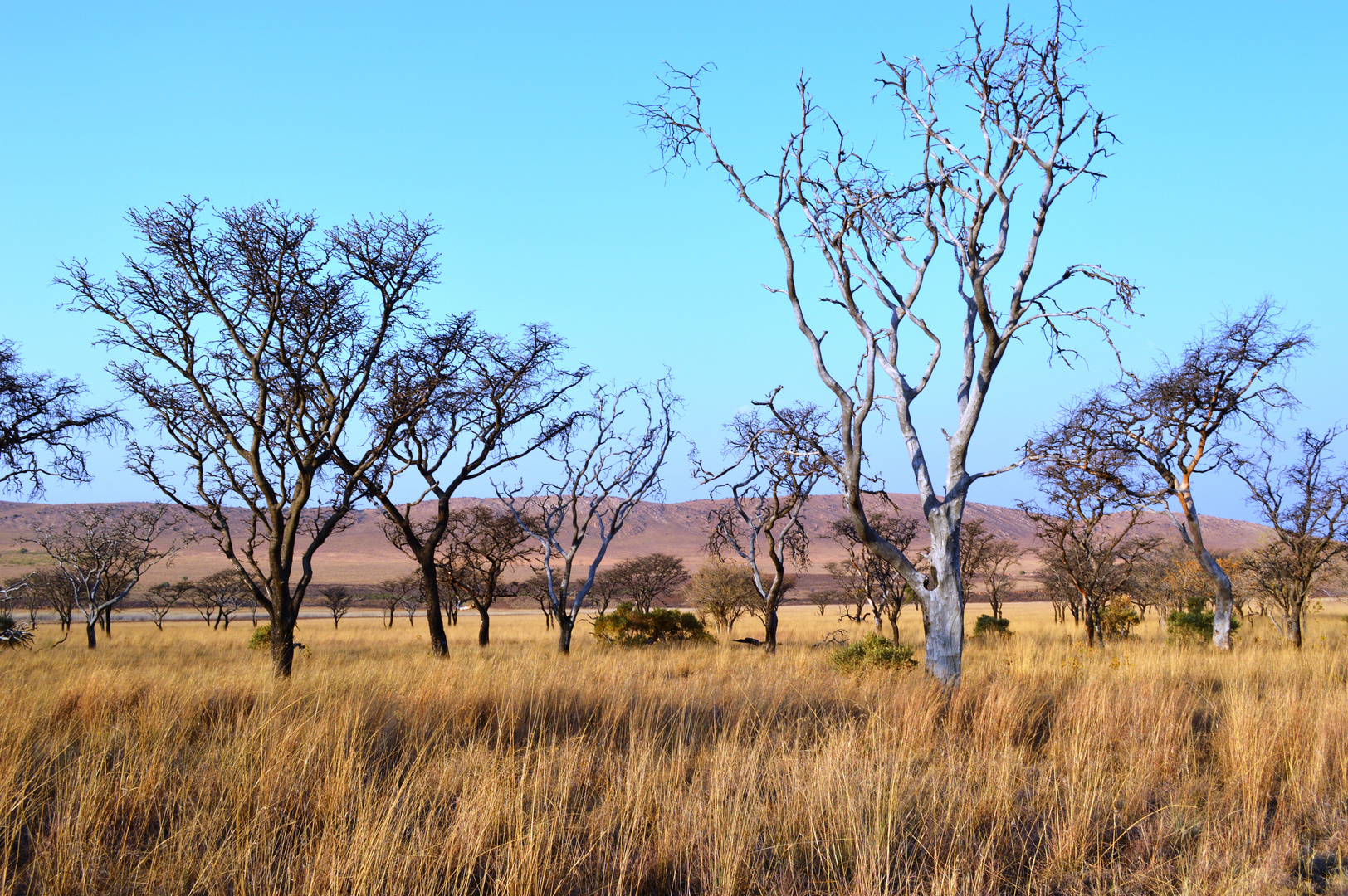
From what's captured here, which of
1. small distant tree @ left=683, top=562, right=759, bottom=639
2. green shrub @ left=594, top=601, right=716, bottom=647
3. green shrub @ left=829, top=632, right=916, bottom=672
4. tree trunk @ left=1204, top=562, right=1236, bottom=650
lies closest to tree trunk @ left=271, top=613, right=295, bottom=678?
green shrub @ left=829, top=632, right=916, bottom=672

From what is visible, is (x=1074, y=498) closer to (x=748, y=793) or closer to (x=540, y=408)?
(x=540, y=408)

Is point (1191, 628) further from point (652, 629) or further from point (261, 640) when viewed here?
point (261, 640)

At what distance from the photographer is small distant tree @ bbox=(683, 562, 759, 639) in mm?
36000

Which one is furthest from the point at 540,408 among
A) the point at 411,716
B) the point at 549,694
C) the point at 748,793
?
the point at 748,793

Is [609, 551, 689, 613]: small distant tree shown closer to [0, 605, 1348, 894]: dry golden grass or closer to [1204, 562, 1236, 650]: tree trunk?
[1204, 562, 1236, 650]: tree trunk

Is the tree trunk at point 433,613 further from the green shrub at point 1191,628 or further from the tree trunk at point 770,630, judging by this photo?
the green shrub at point 1191,628

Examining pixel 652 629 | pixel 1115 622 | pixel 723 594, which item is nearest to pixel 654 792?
pixel 652 629

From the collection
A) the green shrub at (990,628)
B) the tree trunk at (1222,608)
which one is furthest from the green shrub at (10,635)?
the tree trunk at (1222,608)

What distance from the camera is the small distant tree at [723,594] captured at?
36000 mm

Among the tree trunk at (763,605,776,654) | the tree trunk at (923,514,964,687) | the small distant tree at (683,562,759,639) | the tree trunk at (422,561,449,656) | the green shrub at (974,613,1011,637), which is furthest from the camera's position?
the small distant tree at (683,562,759,639)

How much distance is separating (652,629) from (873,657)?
1330cm

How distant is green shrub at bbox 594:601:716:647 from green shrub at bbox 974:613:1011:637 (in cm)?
964

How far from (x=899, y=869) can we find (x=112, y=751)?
16.7ft

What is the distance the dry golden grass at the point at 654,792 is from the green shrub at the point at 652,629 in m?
15.6
